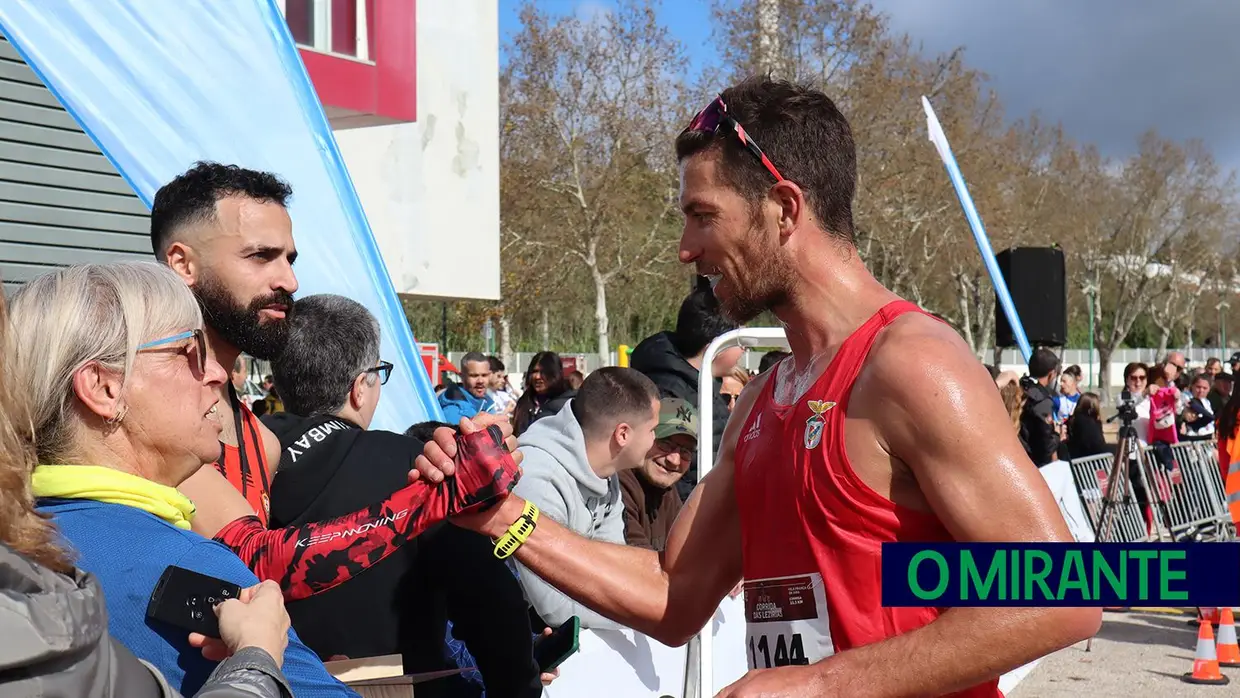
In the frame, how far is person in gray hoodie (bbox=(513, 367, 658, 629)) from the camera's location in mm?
4449

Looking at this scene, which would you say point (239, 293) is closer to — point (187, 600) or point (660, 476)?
point (187, 600)

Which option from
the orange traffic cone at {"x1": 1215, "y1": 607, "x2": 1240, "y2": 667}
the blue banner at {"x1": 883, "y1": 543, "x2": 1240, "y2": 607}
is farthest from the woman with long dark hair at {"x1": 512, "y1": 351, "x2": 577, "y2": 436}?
the blue banner at {"x1": 883, "y1": 543, "x2": 1240, "y2": 607}

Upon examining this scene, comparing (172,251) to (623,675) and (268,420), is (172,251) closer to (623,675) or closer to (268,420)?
(268,420)

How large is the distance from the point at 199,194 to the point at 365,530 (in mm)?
1305

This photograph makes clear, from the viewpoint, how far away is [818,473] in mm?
2242

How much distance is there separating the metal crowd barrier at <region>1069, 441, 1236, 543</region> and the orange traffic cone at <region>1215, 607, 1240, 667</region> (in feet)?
6.81

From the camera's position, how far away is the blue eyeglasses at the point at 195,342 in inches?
82.5

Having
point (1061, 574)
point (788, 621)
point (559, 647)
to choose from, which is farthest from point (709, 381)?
point (1061, 574)

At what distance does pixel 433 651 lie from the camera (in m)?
3.20

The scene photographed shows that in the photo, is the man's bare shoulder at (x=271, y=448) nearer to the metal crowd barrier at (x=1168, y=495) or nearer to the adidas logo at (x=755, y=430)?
the adidas logo at (x=755, y=430)

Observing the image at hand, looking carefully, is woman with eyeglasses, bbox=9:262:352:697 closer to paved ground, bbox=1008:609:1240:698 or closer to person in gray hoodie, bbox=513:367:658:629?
person in gray hoodie, bbox=513:367:658:629

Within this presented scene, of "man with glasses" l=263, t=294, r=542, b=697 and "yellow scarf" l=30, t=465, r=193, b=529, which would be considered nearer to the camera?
"yellow scarf" l=30, t=465, r=193, b=529

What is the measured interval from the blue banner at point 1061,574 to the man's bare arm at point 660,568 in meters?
0.61

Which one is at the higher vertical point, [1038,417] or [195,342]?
[195,342]
